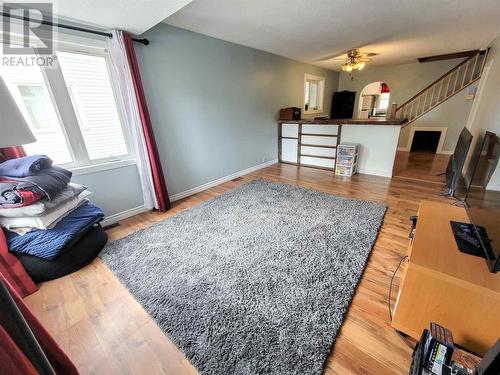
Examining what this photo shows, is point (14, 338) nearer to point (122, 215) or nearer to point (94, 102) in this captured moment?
point (122, 215)

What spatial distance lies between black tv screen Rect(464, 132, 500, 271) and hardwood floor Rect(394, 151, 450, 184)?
247 cm

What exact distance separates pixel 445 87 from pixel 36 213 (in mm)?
7826

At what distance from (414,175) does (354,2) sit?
2913 mm

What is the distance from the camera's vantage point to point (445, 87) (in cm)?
507

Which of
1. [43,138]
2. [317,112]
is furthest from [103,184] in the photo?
[317,112]

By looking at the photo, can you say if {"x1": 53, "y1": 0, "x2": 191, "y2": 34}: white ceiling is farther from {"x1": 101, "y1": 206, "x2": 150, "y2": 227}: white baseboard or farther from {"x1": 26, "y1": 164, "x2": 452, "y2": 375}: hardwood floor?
{"x1": 26, "y1": 164, "x2": 452, "y2": 375}: hardwood floor

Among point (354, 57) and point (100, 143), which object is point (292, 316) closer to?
point (100, 143)

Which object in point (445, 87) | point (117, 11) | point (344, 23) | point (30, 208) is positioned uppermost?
point (344, 23)

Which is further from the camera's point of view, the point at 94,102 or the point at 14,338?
the point at 94,102

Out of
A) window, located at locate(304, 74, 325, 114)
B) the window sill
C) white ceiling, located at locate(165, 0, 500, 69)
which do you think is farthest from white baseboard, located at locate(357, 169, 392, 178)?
the window sill

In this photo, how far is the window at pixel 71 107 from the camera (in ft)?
6.13

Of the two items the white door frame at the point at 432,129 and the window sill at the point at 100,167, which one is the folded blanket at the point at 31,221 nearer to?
the window sill at the point at 100,167

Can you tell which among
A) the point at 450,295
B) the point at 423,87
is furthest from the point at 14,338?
the point at 423,87

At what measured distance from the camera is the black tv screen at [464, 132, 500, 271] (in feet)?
3.04
